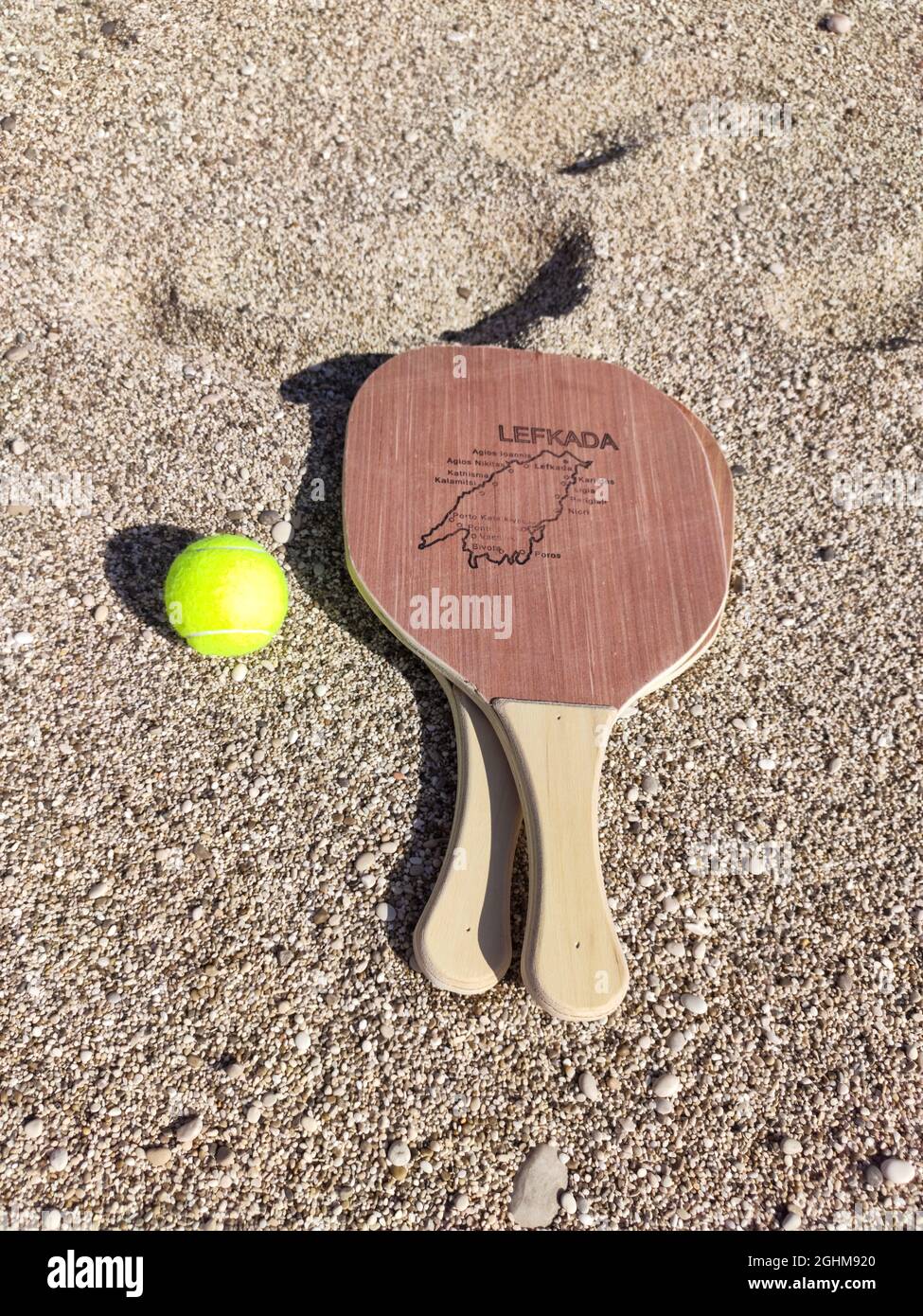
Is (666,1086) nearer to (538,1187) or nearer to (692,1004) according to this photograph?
(692,1004)

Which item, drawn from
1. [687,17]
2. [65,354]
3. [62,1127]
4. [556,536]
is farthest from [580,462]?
[687,17]

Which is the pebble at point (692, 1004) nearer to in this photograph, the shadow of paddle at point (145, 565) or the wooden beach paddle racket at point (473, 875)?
the wooden beach paddle racket at point (473, 875)

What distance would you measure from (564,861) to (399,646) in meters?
0.73

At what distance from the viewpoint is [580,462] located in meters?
2.39

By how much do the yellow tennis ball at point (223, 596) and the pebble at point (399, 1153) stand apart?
1134 mm

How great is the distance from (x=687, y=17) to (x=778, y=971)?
354 cm

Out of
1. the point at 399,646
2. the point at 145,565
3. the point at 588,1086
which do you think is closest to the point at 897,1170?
the point at 588,1086

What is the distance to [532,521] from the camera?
2.29 metres

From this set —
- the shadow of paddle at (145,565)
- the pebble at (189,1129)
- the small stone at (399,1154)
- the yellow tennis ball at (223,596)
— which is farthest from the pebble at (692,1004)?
the shadow of paddle at (145,565)

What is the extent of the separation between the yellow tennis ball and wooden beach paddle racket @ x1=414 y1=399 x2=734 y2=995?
44 centimetres

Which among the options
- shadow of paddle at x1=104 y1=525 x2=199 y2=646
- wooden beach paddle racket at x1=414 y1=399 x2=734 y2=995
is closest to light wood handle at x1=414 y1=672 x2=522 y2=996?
wooden beach paddle racket at x1=414 y1=399 x2=734 y2=995

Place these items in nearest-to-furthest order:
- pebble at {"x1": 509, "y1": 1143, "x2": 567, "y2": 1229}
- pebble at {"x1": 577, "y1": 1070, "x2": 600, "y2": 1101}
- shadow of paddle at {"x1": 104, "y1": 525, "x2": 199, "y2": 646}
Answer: pebble at {"x1": 509, "y1": 1143, "x2": 567, "y2": 1229}, pebble at {"x1": 577, "y1": 1070, "x2": 600, "y2": 1101}, shadow of paddle at {"x1": 104, "y1": 525, "x2": 199, "y2": 646}

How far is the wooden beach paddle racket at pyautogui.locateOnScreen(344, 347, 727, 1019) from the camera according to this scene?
1.94 m

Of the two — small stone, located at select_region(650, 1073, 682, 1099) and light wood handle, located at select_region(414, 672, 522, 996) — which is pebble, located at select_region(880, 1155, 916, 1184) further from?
light wood handle, located at select_region(414, 672, 522, 996)
